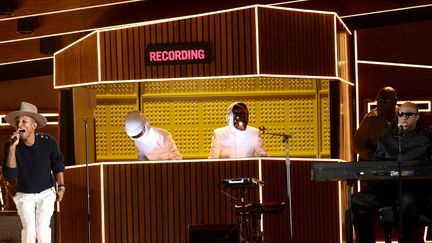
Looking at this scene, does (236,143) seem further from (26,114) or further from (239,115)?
(26,114)

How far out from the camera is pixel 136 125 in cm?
1112

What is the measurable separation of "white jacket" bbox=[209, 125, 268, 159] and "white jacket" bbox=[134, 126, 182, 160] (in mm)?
466

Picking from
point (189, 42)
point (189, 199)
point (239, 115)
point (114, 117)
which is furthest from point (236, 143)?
point (114, 117)

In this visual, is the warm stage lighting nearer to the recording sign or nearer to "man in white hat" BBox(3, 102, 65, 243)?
the recording sign

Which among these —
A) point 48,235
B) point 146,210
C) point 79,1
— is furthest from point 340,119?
point 48,235

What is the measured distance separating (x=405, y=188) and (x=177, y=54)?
10.7ft

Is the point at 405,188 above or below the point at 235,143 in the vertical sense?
below

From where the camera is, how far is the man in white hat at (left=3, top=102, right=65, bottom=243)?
9.08 meters

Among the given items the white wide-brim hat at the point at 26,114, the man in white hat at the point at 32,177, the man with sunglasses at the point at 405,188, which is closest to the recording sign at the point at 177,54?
the white wide-brim hat at the point at 26,114

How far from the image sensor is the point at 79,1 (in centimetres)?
1093

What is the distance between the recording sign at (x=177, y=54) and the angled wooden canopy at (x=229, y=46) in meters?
0.02

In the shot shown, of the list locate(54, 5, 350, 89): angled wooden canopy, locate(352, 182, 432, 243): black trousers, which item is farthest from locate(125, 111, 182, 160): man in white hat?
locate(352, 182, 432, 243): black trousers

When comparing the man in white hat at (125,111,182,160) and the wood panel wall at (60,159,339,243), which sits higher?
the man in white hat at (125,111,182,160)

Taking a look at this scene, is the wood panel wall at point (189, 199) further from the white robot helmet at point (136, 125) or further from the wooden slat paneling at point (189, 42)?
the wooden slat paneling at point (189, 42)
